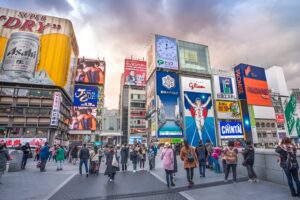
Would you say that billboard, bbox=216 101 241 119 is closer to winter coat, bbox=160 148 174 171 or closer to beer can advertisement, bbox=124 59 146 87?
beer can advertisement, bbox=124 59 146 87

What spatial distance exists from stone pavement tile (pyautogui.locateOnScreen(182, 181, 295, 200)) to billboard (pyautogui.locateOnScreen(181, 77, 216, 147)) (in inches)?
1722

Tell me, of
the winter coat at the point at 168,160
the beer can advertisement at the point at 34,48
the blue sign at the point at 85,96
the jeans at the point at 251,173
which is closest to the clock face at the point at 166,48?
the beer can advertisement at the point at 34,48

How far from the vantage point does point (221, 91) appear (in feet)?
196

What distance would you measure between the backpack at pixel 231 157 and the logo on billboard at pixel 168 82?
144 ft

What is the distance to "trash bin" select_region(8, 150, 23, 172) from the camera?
10969mm

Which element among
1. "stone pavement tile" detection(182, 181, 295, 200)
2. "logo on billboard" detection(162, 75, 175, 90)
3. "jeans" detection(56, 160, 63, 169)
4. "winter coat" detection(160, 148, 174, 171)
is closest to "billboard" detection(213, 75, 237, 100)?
"logo on billboard" detection(162, 75, 175, 90)

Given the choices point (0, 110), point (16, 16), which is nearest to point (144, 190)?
point (0, 110)

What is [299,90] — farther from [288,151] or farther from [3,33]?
[3,33]

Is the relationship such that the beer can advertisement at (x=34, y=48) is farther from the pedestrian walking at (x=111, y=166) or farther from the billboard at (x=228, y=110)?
the billboard at (x=228, y=110)

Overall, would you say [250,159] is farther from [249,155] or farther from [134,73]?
[134,73]

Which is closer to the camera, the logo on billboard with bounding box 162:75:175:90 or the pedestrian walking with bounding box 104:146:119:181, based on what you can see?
the pedestrian walking with bounding box 104:146:119:181

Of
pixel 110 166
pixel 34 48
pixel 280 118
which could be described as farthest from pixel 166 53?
pixel 280 118

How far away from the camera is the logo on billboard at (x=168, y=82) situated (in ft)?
167

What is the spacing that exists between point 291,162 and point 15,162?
1501cm
